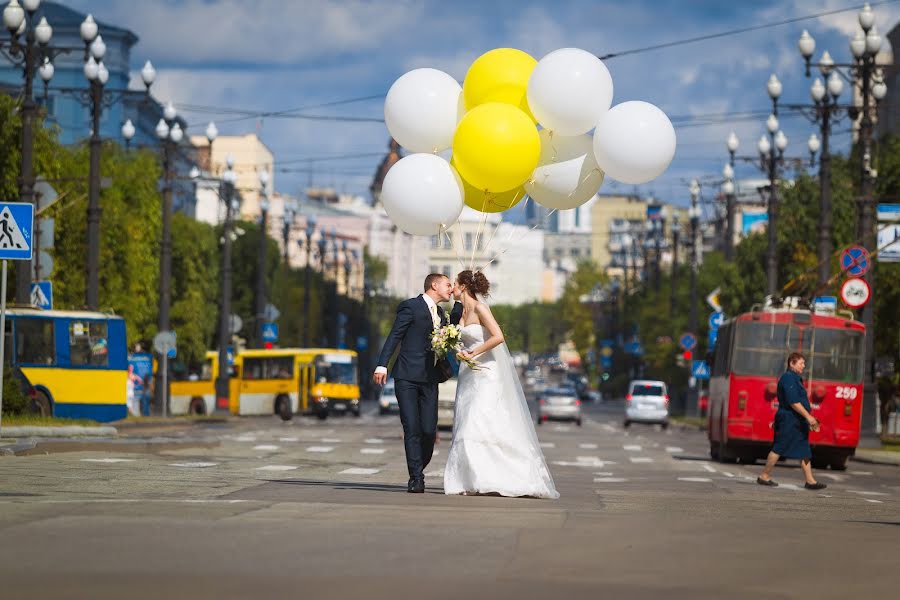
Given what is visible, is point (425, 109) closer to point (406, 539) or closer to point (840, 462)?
point (406, 539)

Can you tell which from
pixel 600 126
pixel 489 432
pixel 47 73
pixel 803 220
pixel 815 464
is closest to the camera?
pixel 489 432

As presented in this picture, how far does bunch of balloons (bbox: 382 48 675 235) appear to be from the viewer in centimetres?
1666

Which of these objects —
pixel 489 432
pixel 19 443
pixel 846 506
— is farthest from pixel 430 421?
pixel 19 443

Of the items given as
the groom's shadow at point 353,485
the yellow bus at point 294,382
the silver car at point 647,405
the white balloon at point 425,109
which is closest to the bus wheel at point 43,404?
the groom's shadow at point 353,485

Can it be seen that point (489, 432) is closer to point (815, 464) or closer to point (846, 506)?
point (846, 506)

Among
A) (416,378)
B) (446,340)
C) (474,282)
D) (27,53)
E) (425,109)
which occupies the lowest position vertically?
(416,378)

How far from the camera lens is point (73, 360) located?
135 feet

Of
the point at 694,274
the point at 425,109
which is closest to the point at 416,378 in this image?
the point at 425,109

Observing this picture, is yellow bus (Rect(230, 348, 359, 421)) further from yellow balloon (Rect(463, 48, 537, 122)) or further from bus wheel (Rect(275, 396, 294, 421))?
yellow balloon (Rect(463, 48, 537, 122))

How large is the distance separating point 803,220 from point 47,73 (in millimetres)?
37646

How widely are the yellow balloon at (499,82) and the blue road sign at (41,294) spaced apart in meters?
20.2

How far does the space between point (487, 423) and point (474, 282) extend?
1.28m

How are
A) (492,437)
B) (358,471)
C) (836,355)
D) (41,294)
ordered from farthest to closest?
(41,294) < (836,355) < (358,471) < (492,437)

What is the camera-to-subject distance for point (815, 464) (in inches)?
1284
